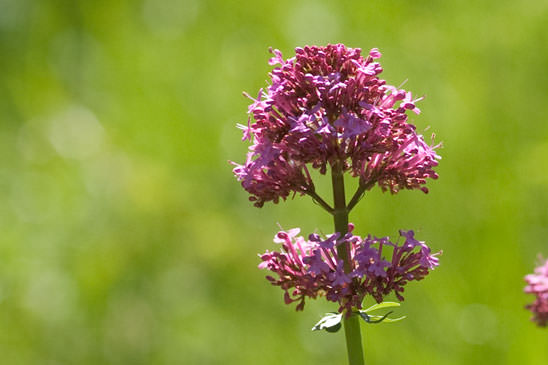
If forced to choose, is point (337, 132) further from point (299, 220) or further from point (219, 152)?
point (219, 152)

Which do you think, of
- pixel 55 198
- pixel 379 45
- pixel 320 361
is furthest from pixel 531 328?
pixel 55 198

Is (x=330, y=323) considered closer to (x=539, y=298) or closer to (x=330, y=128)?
(x=330, y=128)

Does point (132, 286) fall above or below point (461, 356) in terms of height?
above

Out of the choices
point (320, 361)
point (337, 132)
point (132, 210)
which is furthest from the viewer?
point (132, 210)

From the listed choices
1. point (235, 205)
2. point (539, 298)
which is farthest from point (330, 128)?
point (235, 205)

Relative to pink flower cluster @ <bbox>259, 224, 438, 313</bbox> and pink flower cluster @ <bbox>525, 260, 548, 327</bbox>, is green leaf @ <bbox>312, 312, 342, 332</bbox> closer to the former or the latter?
pink flower cluster @ <bbox>259, 224, 438, 313</bbox>

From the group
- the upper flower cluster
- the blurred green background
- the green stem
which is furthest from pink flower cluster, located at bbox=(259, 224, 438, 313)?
the blurred green background
